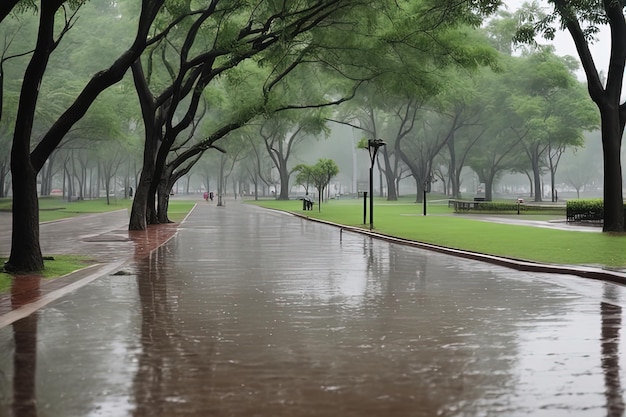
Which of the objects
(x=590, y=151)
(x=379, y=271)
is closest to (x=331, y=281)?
(x=379, y=271)

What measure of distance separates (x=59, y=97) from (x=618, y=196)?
1509 inches

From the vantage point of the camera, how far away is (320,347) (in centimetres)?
801

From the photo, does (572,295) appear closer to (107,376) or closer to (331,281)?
(331,281)

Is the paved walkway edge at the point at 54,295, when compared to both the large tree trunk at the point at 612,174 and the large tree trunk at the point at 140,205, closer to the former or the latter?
the large tree trunk at the point at 140,205

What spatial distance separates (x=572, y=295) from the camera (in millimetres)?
12133

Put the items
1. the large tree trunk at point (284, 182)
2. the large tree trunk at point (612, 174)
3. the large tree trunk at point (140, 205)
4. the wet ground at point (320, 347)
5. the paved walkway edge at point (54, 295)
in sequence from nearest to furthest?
1. the wet ground at point (320, 347)
2. the paved walkway edge at point (54, 295)
3. the large tree trunk at point (612, 174)
4. the large tree trunk at point (140, 205)
5. the large tree trunk at point (284, 182)

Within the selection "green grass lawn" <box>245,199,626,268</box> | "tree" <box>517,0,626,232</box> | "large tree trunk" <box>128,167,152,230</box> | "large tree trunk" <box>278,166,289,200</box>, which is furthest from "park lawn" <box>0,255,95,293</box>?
"large tree trunk" <box>278,166,289,200</box>

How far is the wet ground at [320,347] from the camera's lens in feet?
19.3

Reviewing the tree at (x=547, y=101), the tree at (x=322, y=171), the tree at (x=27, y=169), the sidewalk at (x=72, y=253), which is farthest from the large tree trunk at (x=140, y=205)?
→ the tree at (x=547, y=101)

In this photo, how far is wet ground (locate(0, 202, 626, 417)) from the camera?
5895mm

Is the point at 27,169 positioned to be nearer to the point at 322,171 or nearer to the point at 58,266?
the point at 58,266

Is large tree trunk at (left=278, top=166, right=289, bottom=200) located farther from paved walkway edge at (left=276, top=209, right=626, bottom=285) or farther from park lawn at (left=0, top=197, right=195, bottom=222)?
paved walkway edge at (left=276, top=209, right=626, bottom=285)

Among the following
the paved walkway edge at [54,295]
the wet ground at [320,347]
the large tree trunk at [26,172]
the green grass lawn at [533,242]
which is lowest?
the wet ground at [320,347]

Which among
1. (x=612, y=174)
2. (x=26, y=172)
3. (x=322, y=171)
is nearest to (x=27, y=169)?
(x=26, y=172)
